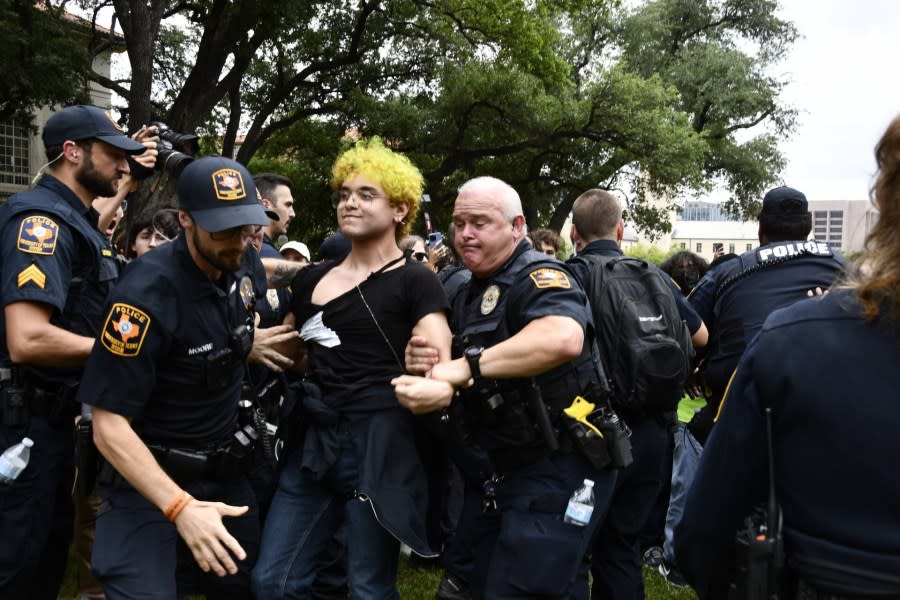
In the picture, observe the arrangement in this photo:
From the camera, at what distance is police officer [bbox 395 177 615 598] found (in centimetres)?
312

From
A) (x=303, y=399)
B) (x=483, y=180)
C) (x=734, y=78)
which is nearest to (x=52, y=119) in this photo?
(x=303, y=399)

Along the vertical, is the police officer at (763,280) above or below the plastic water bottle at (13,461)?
above

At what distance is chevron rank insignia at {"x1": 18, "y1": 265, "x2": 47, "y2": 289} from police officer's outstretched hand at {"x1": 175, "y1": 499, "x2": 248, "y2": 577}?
4.35 feet

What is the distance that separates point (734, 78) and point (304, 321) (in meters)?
29.2

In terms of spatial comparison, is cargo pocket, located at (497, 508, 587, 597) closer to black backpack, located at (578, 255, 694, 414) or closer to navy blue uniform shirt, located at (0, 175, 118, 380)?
black backpack, located at (578, 255, 694, 414)

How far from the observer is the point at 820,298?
1761 mm

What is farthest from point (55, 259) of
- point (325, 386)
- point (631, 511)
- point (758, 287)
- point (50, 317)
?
point (758, 287)

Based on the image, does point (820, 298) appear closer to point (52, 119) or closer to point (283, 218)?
point (52, 119)

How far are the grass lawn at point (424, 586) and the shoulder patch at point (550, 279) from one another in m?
2.80

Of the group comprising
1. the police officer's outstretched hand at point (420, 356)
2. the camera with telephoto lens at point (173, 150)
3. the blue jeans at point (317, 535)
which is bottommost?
the blue jeans at point (317, 535)

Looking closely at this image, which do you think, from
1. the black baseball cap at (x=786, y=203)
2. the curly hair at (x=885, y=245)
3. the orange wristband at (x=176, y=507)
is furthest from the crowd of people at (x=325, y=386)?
the curly hair at (x=885, y=245)

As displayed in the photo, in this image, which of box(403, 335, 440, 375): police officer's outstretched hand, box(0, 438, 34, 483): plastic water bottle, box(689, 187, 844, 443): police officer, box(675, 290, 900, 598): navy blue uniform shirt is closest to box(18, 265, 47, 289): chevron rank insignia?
box(0, 438, 34, 483): plastic water bottle

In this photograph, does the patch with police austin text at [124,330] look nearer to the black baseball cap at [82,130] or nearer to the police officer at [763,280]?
the black baseball cap at [82,130]

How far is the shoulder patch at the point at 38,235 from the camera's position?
11.4ft
